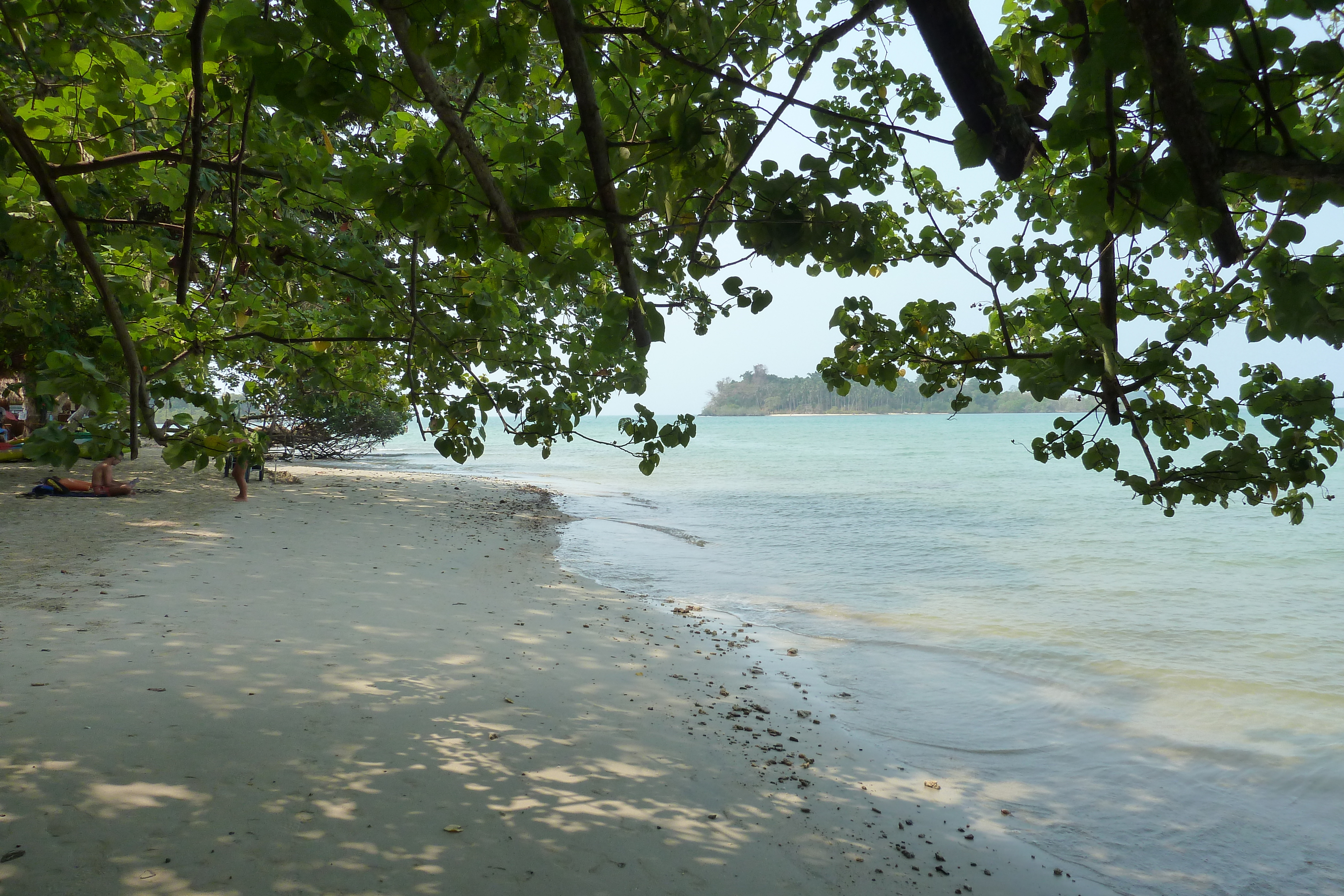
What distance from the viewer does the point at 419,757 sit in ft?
13.2

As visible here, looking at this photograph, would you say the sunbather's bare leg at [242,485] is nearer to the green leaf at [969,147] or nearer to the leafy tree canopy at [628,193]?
the leafy tree canopy at [628,193]

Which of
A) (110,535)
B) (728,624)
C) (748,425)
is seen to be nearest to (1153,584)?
(728,624)

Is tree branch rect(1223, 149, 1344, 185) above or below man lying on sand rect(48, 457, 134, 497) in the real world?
above

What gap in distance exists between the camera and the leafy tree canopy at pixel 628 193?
4.80 feet

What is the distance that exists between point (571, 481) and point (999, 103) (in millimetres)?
28024

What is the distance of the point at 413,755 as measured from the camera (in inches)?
159

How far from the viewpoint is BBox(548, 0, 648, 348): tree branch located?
1.57m

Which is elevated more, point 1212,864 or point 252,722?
point 252,722

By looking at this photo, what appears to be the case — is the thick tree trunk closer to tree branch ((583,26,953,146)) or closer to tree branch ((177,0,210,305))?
tree branch ((583,26,953,146))

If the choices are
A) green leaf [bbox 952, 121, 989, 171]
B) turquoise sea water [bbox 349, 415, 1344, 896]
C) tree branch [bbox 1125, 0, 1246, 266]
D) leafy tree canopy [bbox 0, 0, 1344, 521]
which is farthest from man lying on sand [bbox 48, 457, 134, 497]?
tree branch [bbox 1125, 0, 1246, 266]

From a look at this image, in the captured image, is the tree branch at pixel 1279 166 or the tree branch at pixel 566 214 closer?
the tree branch at pixel 1279 166

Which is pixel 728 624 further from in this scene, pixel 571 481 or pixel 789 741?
→ pixel 571 481

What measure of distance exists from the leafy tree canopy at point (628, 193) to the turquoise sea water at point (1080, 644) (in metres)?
2.71

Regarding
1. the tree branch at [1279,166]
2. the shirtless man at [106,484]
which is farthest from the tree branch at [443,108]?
the shirtless man at [106,484]
